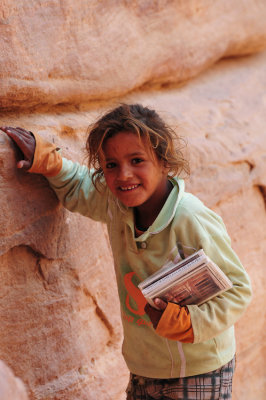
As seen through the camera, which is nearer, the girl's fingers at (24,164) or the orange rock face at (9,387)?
the orange rock face at (9,387)

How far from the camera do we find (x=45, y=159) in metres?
2.33

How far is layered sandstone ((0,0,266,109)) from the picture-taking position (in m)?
2.49

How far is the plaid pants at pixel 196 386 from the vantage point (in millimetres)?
2135

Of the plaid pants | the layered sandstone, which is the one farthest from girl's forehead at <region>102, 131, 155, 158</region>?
the plaid pants

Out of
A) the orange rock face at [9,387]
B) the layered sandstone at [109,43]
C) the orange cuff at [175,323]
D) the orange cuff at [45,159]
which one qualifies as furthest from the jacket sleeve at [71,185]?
the orange rock face at [9,387]

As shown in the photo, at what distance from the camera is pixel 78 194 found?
2383mm

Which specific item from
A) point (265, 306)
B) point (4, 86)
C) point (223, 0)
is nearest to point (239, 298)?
point (4, 86)

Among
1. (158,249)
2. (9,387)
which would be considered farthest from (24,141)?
(9,387)

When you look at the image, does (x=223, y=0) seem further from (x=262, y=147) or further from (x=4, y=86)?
(x=4, y=86)

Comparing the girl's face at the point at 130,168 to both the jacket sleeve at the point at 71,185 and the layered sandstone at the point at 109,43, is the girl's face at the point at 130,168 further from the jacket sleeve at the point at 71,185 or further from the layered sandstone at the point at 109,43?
the layered sandstone at the point at 109,43

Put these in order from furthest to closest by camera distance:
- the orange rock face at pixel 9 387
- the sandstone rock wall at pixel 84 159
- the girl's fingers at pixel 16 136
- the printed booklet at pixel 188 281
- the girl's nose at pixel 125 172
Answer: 1. the sandstone rock wall at pixel 84 159
2. the girl's fingers at pixel 16 136
3. the girl's nose at pixel 125 172
4. the printed booklet at pixel 188 281
5. the orange rock face at pixel 9 387

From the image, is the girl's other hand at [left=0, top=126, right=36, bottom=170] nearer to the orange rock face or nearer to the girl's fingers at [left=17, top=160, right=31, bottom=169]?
the girl's fingers at [left=17, top=160, right=31, bottom=169]

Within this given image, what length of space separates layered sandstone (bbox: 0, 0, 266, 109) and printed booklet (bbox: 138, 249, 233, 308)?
3.33 feet

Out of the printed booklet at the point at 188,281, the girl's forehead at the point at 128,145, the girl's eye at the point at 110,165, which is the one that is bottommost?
the printed booklet at the point at 188,281
